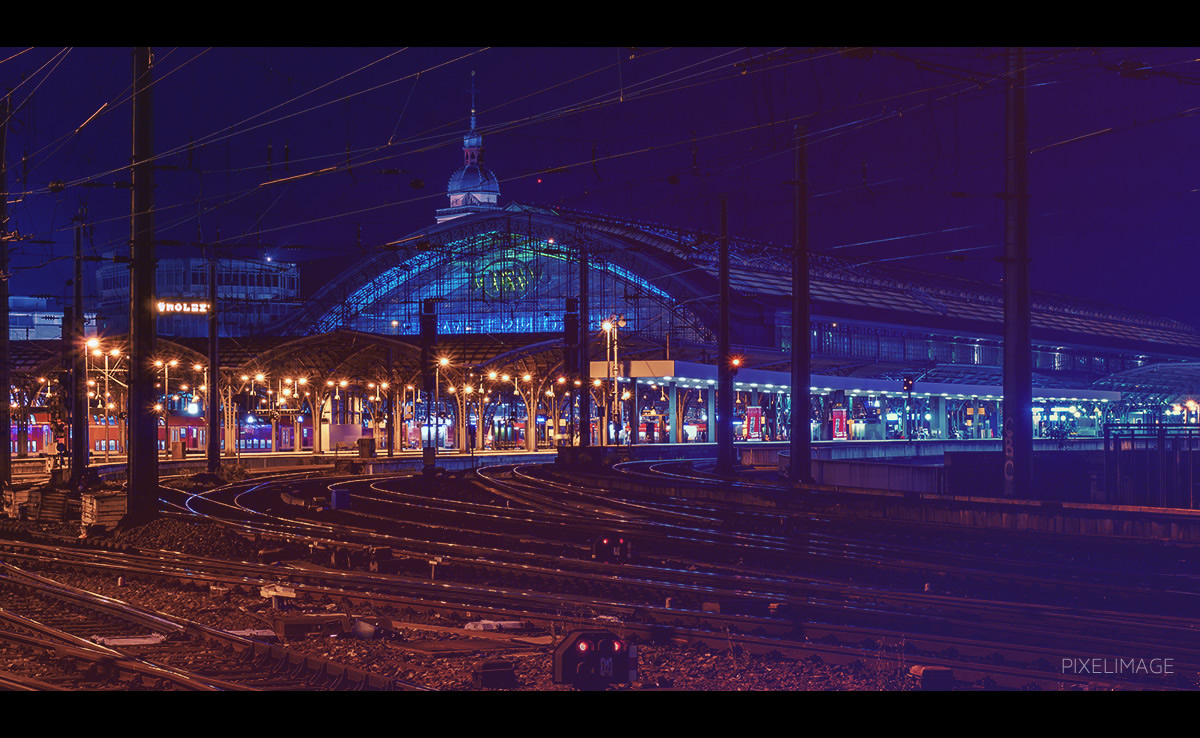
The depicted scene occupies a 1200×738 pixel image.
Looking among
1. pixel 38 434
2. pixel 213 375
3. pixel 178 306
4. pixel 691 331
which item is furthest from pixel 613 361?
pixel 38 434

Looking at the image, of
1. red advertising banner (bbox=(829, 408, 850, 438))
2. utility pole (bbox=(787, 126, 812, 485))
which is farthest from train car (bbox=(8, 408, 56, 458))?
utility pole (bbox=(787, 126, 812, 485))

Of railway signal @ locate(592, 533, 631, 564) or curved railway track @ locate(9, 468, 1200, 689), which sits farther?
railway signal @ locate(592, 533, 631, 564)

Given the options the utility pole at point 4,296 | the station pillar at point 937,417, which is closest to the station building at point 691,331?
the station pillar at point 937,417

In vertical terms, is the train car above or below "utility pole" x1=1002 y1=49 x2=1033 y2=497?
below

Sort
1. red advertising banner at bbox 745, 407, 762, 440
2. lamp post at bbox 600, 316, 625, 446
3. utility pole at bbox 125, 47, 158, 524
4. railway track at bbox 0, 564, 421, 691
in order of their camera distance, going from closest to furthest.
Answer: railway track at bbox 0, 564, 421, 691 < utility pole at bbox 125, 47, 158, 524 < lamp post at bbox 600, 316, 625, 446 < red advertising banner at bbox 745, 407, 762, 440

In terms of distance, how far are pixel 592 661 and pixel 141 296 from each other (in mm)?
20480

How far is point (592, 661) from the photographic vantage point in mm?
11164

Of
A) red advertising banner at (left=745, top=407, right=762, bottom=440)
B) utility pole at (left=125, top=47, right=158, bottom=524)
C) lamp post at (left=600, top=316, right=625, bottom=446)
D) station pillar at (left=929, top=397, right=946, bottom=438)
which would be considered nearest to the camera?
utility pole at (left=125, top=47, right=158, bottom=524)

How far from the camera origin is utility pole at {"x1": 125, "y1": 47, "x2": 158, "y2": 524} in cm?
2716

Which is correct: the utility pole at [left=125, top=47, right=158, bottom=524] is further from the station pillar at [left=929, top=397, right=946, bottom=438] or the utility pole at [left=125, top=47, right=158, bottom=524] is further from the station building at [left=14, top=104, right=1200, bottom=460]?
the station pillar at [left=929, top=397, right=946, bottom=438]

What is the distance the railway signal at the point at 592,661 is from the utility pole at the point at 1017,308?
14.0m

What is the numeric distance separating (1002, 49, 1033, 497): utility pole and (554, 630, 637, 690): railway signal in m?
14.0
